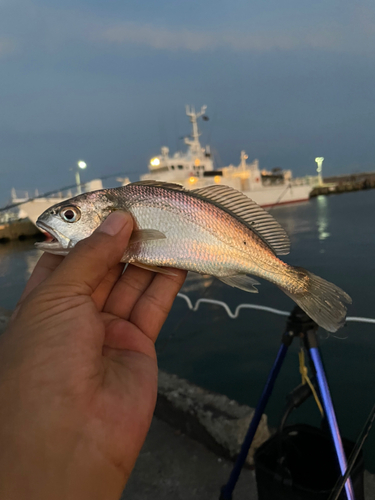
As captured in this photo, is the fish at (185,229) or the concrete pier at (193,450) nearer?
the fish at (185,229)

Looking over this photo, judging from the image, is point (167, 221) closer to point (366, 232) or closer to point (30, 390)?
point (30, 390)

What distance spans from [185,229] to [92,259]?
883 millimetres

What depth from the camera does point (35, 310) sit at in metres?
1.75

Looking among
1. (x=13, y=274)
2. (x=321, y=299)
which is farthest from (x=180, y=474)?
(x=13, y=274)

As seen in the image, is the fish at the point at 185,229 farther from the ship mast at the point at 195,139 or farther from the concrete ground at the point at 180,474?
the ship mast at the point at 195,139

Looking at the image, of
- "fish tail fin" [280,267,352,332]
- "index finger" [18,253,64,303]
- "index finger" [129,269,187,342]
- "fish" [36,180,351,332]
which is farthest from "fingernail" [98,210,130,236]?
"fish tail fin" [280,267,352,332]

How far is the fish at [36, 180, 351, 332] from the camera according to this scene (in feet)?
8.16

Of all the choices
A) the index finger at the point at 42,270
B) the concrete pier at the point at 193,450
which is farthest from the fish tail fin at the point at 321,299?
the index finger at the point at 42,270

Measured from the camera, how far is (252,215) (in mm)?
2580

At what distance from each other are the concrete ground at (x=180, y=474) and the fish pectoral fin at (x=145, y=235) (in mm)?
2468

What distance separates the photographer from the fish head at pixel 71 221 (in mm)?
2480

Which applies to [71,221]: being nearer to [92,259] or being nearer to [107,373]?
[92,259]

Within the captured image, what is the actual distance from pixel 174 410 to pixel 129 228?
8.07 feet

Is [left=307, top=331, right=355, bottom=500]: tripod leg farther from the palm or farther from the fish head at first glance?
the fish head
